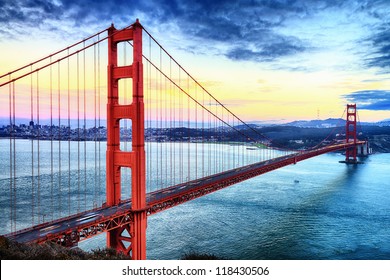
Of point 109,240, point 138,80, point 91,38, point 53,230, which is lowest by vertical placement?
point 109,240

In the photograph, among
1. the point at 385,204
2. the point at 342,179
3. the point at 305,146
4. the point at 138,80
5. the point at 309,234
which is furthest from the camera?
the point at 305,146

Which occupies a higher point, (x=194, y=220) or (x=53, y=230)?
(x=53, y=230)

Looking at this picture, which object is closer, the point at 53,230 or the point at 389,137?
the point at 53,230

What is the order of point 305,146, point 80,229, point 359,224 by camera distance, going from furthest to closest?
point 305,146
point 359,224
point 80,229

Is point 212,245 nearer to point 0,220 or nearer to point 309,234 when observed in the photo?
point 309,234

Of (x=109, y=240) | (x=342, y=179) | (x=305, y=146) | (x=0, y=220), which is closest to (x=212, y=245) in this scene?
(x=109, y=240)

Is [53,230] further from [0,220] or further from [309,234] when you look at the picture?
[309,234]

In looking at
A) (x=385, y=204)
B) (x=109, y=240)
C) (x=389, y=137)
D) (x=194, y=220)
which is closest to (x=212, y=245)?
(x=194, y=220)
